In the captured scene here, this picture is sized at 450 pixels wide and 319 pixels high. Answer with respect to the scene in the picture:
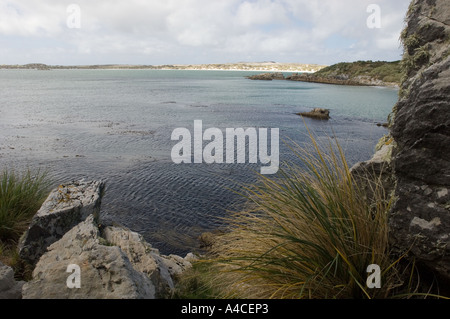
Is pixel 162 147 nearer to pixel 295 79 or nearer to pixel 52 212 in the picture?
pixel 52 212

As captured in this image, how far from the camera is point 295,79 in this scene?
106125mm

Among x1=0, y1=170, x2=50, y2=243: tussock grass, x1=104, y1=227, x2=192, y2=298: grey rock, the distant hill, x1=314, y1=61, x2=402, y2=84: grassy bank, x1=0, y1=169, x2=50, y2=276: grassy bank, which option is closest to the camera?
x1=104, y1=227, x2=192, y2=298: grey rock

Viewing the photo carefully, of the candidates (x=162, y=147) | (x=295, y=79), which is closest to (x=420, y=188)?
(x=162, y=147)

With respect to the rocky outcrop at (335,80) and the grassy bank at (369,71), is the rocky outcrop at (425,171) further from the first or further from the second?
the rocky outcrop at (335,80)

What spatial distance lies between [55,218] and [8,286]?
1.77 metres

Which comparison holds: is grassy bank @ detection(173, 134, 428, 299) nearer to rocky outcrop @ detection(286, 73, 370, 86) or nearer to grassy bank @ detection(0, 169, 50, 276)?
grassy bank @ detection(0, 169, 50, 276)

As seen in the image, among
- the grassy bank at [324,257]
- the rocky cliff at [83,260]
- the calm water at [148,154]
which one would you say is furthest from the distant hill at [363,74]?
the rocky cliff at [83,260]

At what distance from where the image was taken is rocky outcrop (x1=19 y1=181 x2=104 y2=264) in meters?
5.10

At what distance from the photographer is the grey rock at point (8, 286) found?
351 cm

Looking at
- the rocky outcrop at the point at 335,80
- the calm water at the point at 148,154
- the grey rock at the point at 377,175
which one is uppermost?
the rocky outcrop at the point at 335,80

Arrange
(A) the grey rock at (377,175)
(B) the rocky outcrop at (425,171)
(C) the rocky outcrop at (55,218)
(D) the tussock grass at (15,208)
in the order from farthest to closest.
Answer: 1. (D) the tussock grass at (15,208)
2. (C) the rocky outcrop at (55,218)
3. (A) the grey rock at (377,175)
4. (B) the rocky outcrop at (425,171)

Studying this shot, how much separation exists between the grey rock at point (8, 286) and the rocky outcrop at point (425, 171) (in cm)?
416

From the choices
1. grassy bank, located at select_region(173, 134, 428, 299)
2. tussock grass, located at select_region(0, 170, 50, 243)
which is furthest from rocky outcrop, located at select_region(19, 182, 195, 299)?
tussock grass, located at select_region(0, 170, 50, 243)

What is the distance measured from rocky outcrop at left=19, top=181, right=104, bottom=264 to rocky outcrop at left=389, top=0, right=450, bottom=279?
4.78 metres
